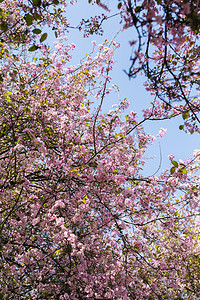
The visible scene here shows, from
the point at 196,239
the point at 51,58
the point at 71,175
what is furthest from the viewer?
the point at 196,239

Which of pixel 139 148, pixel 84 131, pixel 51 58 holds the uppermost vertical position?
pixel 51 58

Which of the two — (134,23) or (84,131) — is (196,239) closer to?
(84,131)

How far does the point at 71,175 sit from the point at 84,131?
6.22 feet

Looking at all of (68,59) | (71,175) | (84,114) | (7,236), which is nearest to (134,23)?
(71,175)

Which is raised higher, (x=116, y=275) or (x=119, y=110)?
(x=119, y=110)

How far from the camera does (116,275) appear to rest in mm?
6016

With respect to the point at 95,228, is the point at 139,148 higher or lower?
higher

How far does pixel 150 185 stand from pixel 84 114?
2.65m

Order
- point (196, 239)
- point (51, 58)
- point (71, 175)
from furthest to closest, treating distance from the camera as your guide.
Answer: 1. point (196, 239)
2. point (51, 58)
3. point (71, 175)

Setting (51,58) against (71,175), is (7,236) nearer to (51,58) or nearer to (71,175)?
(71,175)

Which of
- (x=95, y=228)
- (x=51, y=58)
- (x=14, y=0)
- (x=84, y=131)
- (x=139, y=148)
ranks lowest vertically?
(x=95, y=228)

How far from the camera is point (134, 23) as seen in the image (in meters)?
2.10

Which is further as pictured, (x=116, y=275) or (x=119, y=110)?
(x=119, y=110)

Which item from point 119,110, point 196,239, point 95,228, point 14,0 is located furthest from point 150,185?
point 196,239
